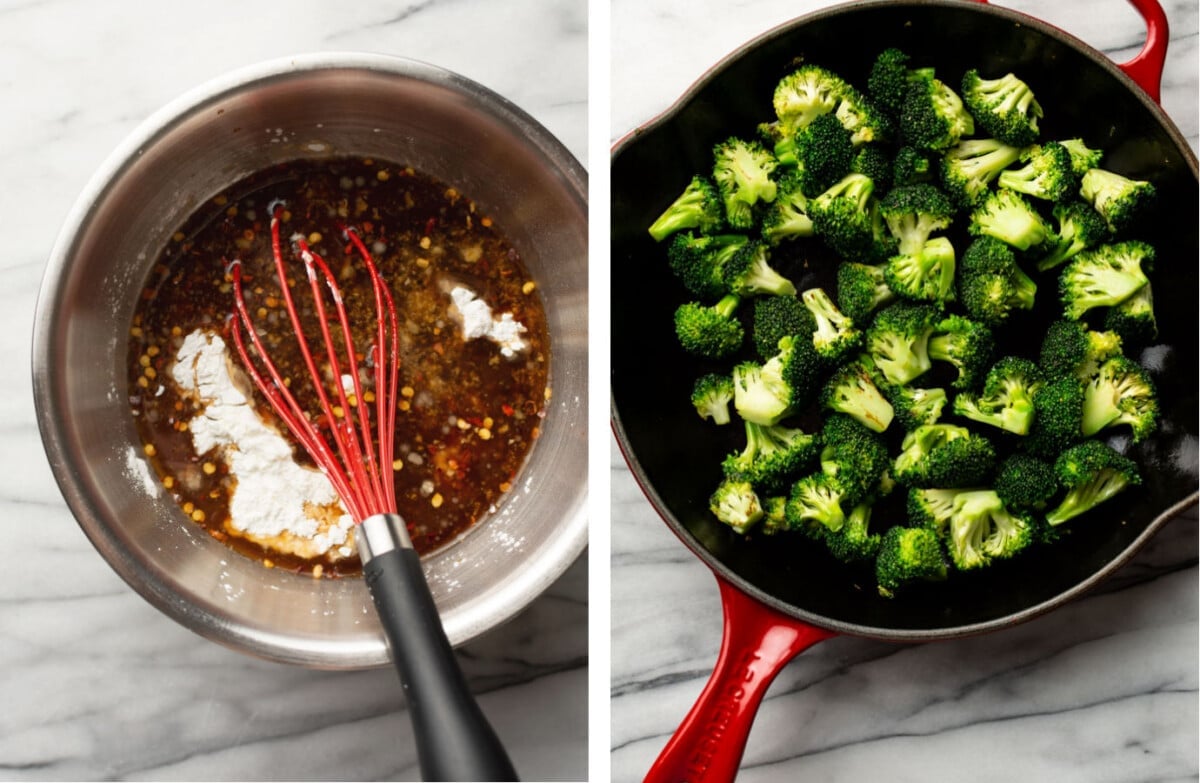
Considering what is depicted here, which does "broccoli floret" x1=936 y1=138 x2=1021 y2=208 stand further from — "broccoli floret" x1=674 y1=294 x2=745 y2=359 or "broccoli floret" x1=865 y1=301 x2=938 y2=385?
"broccoli floret" x1=674 y1=294 x2=745 y2=359

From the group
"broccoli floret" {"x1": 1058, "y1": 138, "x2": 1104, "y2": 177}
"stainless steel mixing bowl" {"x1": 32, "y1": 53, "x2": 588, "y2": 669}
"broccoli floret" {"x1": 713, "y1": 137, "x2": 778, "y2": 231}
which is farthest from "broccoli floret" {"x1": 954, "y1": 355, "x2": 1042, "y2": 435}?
"stainless steel mixing bowl" {"x1": 32, "y1": 53, "x2": 588, "y2": 669}

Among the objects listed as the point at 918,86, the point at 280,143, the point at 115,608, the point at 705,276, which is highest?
the point at 280,143

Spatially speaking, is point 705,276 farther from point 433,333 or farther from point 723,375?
point 433,333

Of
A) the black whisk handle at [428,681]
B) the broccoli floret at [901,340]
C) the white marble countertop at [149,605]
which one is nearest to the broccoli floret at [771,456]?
the broccoli floret at [901,340]

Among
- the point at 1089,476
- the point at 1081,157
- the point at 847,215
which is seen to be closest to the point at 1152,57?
the point at 1081,157

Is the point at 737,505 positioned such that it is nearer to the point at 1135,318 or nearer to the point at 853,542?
the point at 853,542

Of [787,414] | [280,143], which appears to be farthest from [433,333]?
[787,414]

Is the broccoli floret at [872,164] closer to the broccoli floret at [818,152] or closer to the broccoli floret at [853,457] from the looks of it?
the broccoli floret at [818,152]
